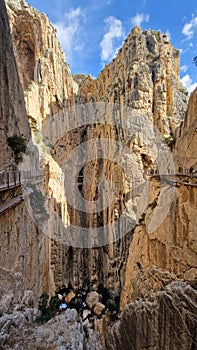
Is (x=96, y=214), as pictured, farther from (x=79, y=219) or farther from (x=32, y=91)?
(x=32, y=91)

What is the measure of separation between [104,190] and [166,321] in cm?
1604

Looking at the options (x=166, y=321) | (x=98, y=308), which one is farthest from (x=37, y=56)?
A: (x=98, y=308)

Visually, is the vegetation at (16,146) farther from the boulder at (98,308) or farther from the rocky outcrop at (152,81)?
the boulder at (98,308)

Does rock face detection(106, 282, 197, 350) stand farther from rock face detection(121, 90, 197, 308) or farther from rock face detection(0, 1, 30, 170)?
rock face detection(0, 1, 30, 170)

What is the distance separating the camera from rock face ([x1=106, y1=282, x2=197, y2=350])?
525 cm

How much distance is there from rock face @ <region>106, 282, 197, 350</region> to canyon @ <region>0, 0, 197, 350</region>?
3 cm

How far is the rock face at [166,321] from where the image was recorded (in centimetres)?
525

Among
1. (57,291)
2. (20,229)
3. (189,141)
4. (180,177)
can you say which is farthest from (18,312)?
(57,291)

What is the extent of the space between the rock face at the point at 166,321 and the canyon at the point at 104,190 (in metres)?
0.03

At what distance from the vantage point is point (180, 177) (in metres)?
6.73

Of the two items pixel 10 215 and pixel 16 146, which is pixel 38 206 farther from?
pixel 10 215

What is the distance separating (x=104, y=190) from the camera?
70.4ft

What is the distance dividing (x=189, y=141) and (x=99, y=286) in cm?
1903

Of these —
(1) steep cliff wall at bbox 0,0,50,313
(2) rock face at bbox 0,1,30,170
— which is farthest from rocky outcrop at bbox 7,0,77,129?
(1) steep cliff wall at bbox 0,0,50,313
